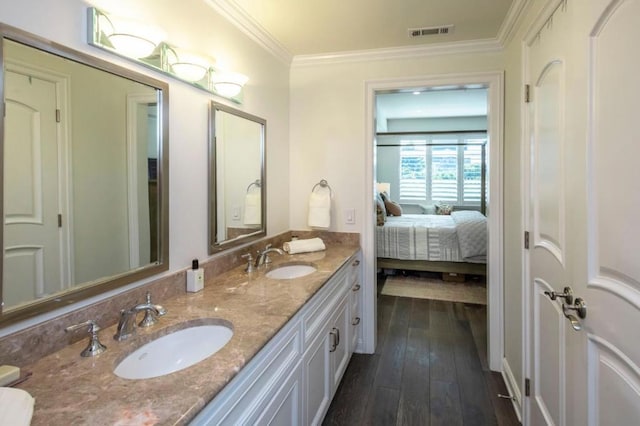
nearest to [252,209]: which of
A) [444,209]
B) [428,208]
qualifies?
[444,209]

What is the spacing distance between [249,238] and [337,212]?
2.71 ft

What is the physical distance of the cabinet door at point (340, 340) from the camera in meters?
2.01

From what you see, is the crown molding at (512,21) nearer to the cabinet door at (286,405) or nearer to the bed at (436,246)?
the cabinet door at (286,405)

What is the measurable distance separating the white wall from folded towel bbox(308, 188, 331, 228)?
33 cm

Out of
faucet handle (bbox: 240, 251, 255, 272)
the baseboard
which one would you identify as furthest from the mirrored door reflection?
the baseboard

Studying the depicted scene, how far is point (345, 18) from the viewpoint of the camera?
2.13 meters

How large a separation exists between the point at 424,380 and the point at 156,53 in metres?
2.44

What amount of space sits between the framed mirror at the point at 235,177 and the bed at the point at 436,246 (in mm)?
2641

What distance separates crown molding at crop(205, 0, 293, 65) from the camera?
1.89 meters

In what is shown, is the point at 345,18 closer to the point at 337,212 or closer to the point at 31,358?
the point at 337,212

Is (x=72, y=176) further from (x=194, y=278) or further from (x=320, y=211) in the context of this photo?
(x=320, y=211)

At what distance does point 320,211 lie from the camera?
2695 millimetres

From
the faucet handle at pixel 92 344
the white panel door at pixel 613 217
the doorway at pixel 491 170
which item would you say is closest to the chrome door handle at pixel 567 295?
the white panel door at pixel 613 217

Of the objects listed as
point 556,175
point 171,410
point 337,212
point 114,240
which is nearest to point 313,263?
point 337,212
